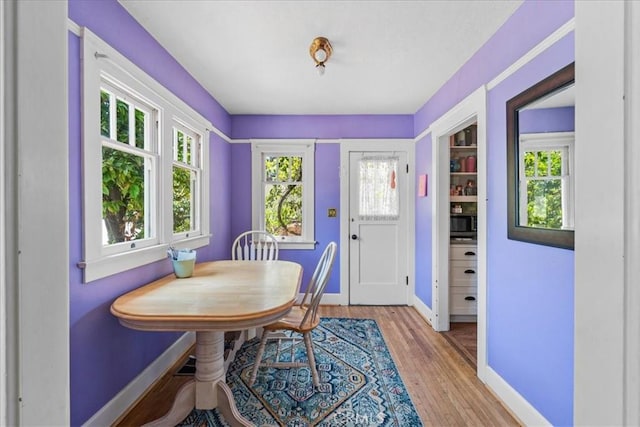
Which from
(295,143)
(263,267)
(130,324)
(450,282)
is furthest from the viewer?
(295,143)

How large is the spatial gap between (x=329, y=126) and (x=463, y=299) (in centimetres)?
252

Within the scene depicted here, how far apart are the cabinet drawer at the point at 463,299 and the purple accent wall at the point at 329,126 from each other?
75.1 inches

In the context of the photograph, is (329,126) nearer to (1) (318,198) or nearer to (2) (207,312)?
(1) (318,198)

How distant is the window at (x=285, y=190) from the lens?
3709mm

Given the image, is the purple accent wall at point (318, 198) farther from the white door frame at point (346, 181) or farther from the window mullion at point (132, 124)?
the window mullion at point (132, 124)

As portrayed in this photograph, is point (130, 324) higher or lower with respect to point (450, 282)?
higher

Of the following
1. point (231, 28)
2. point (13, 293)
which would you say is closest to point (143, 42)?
point (231, 28)

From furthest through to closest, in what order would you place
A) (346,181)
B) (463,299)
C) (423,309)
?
(346,181)
(423,309)
(463,299)

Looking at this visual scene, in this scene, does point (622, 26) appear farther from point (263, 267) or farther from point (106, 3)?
point (263, 267)

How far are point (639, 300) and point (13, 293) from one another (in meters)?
0.83

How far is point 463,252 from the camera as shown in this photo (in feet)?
10.4

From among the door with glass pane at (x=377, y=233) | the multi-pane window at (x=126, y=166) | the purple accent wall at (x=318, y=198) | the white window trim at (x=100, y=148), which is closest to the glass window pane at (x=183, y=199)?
the white window trim at (x=100, y=148)

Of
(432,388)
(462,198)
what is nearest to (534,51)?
(462,198)

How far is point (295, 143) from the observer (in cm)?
370
